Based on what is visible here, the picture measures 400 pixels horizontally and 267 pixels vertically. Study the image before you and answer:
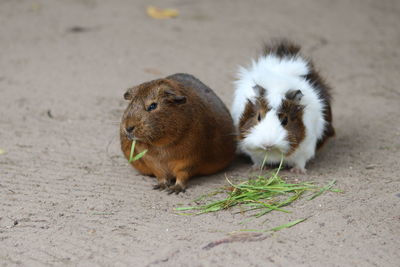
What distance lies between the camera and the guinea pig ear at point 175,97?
434cm

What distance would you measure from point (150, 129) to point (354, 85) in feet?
13.0

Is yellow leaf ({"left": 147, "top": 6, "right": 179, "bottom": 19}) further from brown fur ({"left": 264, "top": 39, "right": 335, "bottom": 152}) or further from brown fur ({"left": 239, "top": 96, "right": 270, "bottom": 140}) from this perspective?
brown fur ({"left": 239, "top": 96, "right": 270, "bottom": 140})

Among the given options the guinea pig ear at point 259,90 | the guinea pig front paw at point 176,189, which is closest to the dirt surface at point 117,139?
the guinea pig front paw at point 176,189

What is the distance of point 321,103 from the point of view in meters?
5.12

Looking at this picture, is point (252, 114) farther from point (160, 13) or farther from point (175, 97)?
point (160, 13)

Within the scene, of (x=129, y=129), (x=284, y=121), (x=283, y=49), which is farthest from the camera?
(x=283, y=49)

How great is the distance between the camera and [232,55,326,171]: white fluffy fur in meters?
4.54

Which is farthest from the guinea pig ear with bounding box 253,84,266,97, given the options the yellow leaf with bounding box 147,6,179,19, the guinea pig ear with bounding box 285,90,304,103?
the yellow leaf with bounding box 147,6,179,19

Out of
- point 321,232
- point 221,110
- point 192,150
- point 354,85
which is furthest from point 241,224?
point 354,85

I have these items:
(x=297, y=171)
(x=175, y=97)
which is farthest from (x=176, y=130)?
(x=297, y=171)

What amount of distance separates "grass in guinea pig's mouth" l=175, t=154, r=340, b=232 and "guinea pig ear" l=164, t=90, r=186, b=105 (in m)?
0.76

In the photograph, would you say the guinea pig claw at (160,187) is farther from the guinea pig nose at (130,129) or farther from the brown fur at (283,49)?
the brown fur at (283,49)

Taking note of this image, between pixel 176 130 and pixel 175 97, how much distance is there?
0.26 metres

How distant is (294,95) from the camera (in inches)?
185
